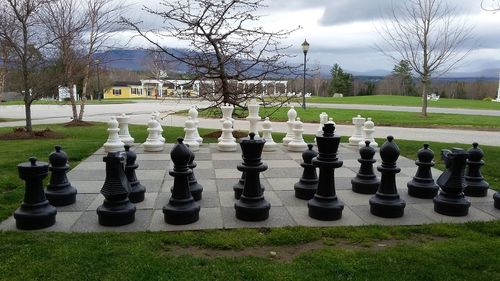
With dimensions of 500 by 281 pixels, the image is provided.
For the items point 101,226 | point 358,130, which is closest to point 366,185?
point 101,226

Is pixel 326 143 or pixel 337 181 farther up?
pixel 326 143

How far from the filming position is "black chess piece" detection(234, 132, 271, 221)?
451 centimetres

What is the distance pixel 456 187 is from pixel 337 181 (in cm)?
194

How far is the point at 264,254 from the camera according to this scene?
3.66 meters

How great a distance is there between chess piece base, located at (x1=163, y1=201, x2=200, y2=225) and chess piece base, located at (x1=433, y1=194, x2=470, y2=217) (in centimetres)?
284

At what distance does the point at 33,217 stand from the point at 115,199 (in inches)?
31.5

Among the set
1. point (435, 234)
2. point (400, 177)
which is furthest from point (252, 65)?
point (435, 234)

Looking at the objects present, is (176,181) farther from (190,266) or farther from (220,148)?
(220,148)

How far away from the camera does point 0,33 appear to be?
12.7 meters

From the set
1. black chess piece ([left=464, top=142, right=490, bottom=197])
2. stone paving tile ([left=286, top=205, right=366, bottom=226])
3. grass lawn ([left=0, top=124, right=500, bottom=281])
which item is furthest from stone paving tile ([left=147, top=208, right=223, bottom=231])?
black chess piece ([left=464, top=142, right=490, bottom=197])

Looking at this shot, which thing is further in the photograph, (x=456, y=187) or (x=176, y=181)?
(x=456, y=187)

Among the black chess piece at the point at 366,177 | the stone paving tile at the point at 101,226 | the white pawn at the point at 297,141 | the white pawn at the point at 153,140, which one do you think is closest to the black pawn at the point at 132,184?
the stone paving tile at the point at 101,226

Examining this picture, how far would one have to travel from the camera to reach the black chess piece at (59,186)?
16.3 feet

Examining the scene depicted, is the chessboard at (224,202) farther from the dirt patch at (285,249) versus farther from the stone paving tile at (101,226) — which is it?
the dirt patch at (285,249)
